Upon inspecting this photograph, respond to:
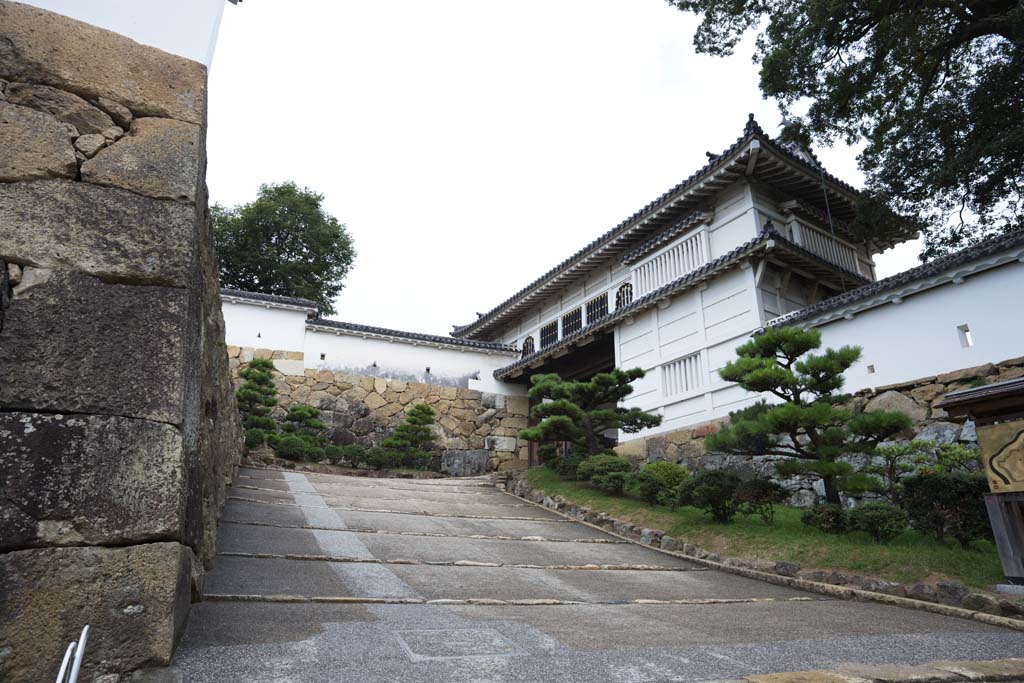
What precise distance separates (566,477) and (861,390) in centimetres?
527

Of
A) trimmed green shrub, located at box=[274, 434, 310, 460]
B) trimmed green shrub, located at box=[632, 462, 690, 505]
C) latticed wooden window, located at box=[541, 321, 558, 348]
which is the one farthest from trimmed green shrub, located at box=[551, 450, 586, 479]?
latticed wooden window, located at box=[541, 321, 558, 348]

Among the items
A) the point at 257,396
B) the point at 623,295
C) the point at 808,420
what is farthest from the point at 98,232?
the point at 623,295

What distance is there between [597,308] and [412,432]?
6.27 meters

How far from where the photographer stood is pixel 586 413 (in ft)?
36.3

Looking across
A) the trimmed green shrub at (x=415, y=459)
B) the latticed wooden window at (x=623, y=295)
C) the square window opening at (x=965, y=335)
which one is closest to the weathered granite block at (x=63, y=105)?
the square window opening at (x=965, y=335)

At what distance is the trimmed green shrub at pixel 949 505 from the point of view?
5684mm

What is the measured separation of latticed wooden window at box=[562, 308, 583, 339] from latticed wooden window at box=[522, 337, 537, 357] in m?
1.74

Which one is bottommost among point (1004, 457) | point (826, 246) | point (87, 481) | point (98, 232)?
point (87, 481)

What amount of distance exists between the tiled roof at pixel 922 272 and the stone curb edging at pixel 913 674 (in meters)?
6.27

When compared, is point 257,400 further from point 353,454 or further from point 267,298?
point 267,298

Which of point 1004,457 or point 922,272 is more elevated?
point 922,272

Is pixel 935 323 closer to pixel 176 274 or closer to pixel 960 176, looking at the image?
pixel 960 176

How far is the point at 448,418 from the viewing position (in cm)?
1808

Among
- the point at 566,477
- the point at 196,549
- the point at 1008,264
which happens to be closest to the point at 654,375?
the point at 566,477
